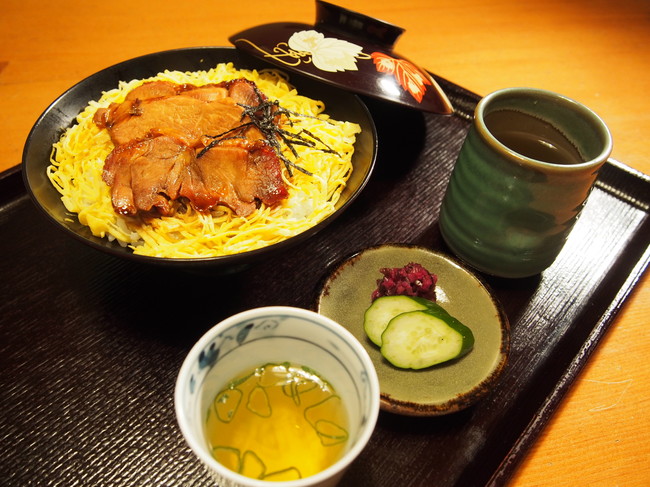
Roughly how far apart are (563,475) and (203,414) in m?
1.07

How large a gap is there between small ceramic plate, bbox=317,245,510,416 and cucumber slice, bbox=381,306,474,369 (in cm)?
4

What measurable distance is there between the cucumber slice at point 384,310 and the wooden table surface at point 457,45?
716mm

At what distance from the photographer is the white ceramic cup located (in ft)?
3.31

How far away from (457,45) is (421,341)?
2.53 meters

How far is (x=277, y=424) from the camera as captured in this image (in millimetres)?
1154

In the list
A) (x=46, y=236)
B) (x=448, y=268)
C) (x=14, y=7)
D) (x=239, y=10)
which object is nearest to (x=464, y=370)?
(x=448, y=268)

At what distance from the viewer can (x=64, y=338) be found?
5.19ft

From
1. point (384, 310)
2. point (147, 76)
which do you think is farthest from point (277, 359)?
point (147, 76)

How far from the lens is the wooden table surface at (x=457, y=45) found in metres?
2.51

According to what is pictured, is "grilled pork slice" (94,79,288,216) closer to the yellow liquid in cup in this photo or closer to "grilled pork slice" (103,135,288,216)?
"grilled pork slice" (103,135,288,216)

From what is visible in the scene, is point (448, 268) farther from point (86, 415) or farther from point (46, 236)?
point (46, 236)

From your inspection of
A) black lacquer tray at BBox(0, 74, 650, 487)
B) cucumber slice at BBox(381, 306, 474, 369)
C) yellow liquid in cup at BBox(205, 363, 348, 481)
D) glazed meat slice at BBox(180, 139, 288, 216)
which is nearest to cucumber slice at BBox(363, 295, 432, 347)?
cucumber slice at BBox(381, 306, 474, 369)

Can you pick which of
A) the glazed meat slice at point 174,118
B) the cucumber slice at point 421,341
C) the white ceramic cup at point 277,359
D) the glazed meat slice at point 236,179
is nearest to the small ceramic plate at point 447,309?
the cucumber slice at point 421,341

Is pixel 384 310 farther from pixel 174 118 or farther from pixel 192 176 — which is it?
pixel 174 118
